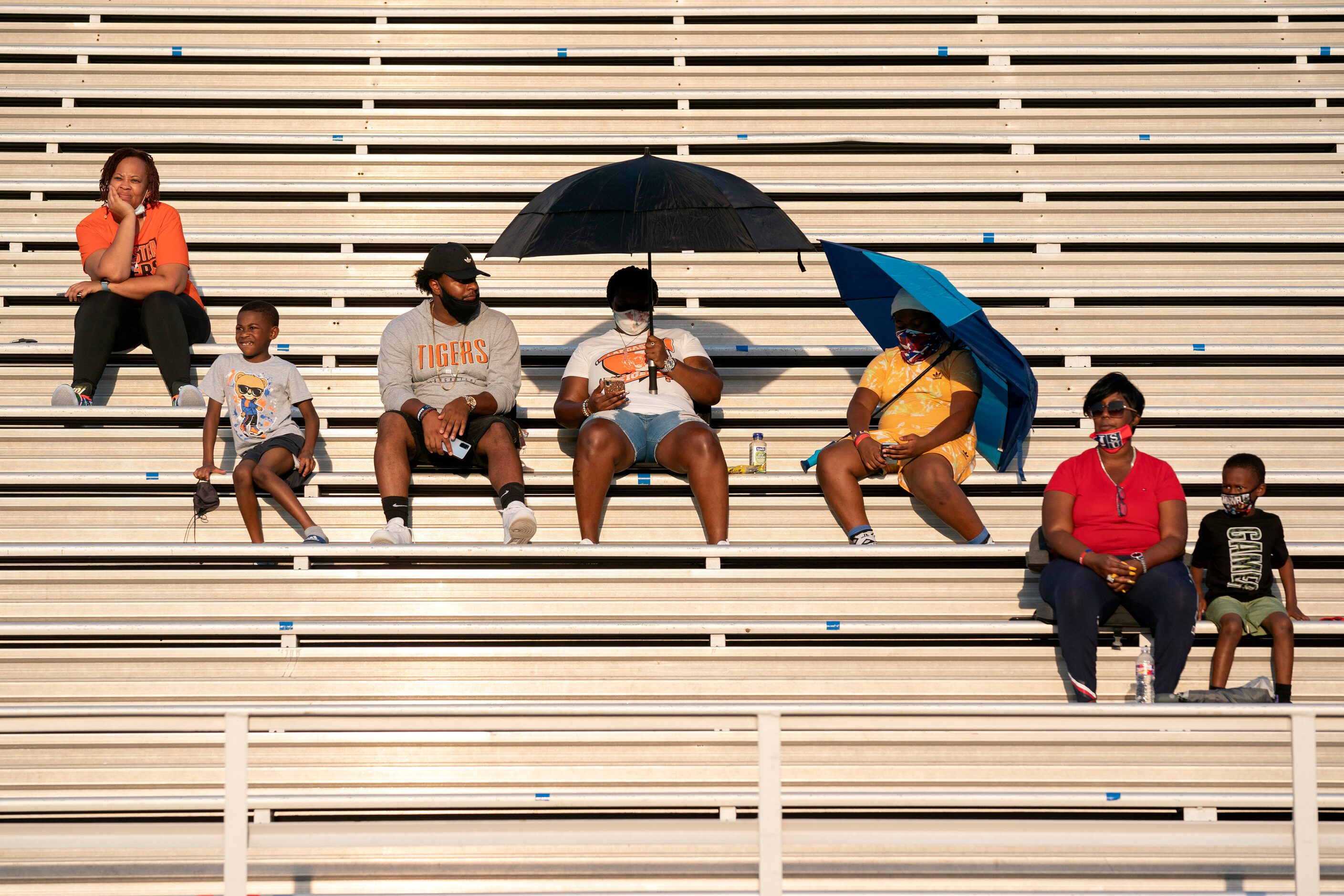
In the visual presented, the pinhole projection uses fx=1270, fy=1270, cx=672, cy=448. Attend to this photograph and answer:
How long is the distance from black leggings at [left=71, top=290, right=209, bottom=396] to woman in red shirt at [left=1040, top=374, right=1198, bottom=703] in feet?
9.94

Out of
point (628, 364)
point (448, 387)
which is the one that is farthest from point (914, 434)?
point (448, 387)

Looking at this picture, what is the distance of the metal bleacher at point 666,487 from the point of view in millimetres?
2383

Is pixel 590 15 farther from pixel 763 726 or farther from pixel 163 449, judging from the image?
pixel 763 726

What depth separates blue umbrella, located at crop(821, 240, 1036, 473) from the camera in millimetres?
4043

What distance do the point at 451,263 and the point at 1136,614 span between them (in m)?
2.39

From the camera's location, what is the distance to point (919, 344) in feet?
14.0

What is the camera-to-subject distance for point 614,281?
4.36 metres

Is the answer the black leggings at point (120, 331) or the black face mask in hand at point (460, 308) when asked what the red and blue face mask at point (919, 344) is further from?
the black leggings at point (120, 331)

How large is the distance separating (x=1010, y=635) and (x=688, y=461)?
1095 mm

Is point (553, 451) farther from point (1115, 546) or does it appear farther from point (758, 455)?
point (1115, 546)

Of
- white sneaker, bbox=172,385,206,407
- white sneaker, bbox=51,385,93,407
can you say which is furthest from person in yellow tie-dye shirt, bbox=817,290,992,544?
white sneaker, bbox=51,385,93,407

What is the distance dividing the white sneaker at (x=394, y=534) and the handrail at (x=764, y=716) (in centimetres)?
143

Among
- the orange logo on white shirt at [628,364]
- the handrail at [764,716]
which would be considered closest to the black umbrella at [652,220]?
the orange logo on white shirt at [628,364]

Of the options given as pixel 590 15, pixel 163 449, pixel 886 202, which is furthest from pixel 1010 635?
pixel 590 15
